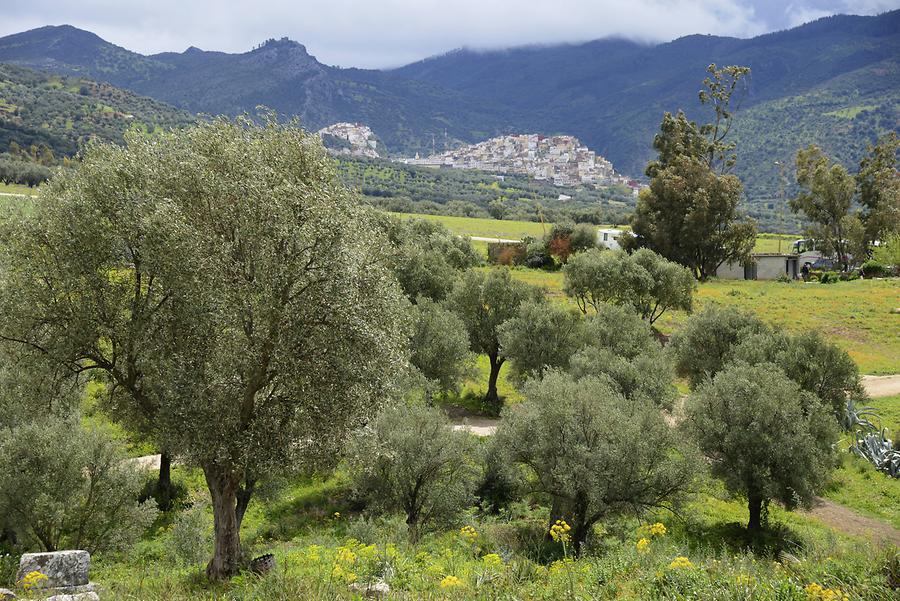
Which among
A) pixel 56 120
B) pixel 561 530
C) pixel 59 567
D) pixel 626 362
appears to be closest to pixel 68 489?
pixel 59 567

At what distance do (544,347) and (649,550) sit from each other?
21784 mm

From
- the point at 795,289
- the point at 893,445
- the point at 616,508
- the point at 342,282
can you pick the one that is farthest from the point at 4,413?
the point at 795,289

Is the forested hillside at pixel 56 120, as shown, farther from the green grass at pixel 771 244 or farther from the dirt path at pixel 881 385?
the dirt path at pixel 881 385

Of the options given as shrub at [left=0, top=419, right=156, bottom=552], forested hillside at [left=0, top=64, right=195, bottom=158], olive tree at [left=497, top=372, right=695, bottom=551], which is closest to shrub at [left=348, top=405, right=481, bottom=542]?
olive tree at [left=497, top=372, right=695, bottom=551]

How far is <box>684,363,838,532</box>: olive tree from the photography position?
20562 mm

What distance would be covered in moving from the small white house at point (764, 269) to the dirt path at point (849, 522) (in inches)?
2148

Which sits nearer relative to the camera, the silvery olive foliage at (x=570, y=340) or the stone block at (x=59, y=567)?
the stone block at (x=59, y=567)

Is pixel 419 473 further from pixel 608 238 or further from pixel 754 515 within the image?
pixel 608 238

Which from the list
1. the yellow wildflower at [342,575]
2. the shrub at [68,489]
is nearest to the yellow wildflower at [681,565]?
the yellow wildflower at [342,575]

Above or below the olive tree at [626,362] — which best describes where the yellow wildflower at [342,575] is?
above

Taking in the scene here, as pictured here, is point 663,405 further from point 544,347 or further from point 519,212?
point 519,212

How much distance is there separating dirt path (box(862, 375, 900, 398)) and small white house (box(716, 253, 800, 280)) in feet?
122

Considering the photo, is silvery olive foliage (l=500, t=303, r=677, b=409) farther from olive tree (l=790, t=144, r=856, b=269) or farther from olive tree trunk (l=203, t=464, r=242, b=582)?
olive tree (l=790, t=144, r=856, b=269)

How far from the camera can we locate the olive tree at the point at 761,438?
67.5ft
